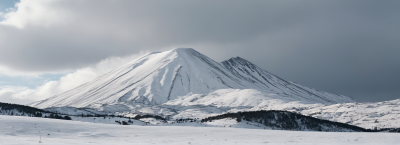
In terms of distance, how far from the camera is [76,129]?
5331 cm

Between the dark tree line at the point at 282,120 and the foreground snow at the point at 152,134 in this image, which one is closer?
the foreground snow at the point at 152,134

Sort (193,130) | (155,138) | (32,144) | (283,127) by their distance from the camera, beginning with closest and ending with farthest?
(32,144) < (155,138) < (193,130) < (283,127)

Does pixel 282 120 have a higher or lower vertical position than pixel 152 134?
lower

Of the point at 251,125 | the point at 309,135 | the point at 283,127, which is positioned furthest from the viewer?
the point at 283,127

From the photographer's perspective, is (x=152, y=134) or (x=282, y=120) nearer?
(x=152, y=134)

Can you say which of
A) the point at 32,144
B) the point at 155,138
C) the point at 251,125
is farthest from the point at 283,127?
the point at 32,144

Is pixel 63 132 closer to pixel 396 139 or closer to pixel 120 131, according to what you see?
pixel 120 131

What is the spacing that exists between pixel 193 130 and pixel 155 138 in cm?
869

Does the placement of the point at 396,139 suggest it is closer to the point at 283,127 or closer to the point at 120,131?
the point at 120,131

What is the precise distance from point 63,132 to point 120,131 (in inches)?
338

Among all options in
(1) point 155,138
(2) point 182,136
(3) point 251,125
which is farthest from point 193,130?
(3) point 251,125

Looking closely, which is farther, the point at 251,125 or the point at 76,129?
the point at 251,125

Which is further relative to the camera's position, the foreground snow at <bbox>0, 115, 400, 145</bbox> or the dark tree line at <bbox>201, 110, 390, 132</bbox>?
the dark tree line at <bbox>201, 110, 390, 132</bbox>

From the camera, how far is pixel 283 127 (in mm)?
165375
